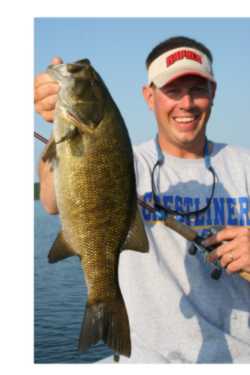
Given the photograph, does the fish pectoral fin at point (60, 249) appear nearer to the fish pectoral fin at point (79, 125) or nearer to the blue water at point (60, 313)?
the fish pectoral fin at point (79, 125)

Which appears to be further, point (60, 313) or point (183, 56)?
point (60, 313)

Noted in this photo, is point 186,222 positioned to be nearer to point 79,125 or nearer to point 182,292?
point 182,292

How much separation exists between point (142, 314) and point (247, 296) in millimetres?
853

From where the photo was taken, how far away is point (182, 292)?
3.77 metres

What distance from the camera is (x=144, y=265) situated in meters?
3.80

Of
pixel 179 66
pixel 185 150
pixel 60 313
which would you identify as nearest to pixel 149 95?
pixel 179 66

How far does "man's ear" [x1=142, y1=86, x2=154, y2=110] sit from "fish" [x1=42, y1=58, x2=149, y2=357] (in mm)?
1818

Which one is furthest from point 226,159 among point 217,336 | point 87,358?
point 87,358

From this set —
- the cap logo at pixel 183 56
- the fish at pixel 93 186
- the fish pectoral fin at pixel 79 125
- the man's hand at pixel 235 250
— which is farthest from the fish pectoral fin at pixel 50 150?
the cap logo at pixel 183 56

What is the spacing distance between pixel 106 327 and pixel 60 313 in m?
10.6

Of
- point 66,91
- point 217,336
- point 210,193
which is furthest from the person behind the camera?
point 210,193

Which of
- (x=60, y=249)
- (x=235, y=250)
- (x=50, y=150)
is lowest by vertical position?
(x=235, y=250)

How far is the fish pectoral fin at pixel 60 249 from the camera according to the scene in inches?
103

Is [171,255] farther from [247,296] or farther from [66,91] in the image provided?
[66,91]
